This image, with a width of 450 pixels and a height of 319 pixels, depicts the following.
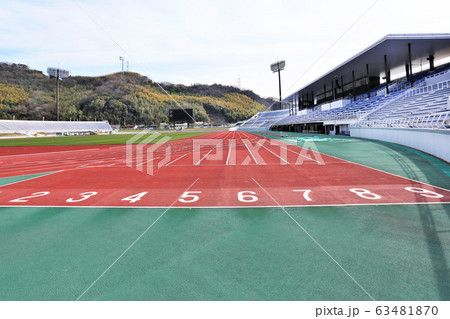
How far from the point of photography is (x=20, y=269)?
11.7 feet

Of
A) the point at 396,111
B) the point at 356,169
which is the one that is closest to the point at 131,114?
the point at 396,111

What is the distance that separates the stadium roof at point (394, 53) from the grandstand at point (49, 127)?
74.0 m

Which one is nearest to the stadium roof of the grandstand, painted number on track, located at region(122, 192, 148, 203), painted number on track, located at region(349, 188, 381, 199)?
painted number on track, located at region(349, 188, 381, 199)

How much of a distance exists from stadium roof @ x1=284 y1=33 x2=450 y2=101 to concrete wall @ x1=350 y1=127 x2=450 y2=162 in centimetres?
1267

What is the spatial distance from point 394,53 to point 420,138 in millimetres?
25003

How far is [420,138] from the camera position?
16.4 meters

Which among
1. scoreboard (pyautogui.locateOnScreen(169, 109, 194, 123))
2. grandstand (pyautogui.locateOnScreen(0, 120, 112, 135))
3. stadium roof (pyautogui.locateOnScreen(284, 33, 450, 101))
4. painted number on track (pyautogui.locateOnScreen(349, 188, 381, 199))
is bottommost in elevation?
painted number on track (pyautogui.locateOnScreen(349, 188, 381, 199))

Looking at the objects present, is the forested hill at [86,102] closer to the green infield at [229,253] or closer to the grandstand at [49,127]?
the grandstand at [49,127]

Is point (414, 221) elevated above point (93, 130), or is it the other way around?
point (93, 130)

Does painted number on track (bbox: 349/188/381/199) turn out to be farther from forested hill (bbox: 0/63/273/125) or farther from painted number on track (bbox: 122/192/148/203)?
forested hill (bbox: 0/63/273/125)

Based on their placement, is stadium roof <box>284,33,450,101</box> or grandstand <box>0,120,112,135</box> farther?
grandstand <box>0,120,112,135</box>

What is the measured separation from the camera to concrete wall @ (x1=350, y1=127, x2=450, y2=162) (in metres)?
12.8

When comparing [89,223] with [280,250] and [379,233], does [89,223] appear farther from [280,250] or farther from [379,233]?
[379,233]
